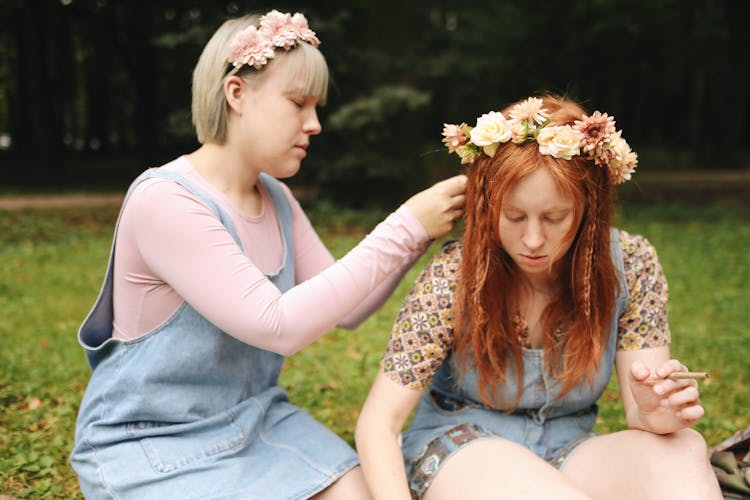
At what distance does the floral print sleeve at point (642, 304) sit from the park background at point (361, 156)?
20.0 inches

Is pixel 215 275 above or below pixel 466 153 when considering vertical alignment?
below

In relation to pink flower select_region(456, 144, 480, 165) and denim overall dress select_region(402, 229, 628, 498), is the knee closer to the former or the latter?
denim overall dress select_region(402, 229, 628, 498)

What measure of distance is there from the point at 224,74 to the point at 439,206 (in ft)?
2.62

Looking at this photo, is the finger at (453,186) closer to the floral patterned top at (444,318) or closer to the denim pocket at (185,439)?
the floral patterned top at (444,318)

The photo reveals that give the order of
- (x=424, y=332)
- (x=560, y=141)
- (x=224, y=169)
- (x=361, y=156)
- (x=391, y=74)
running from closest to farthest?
(x=560, y=141) → (x=424, y=332) → (x=224, y=169) → (x=361, y=156) → (x=391, y=74)

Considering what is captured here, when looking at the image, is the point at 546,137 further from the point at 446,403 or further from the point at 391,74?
the point at 391,74

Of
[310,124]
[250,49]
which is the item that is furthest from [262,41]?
[310,124]

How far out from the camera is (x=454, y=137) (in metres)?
2.40

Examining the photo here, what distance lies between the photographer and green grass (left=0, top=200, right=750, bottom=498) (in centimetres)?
359

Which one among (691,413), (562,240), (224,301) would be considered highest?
(562,240)

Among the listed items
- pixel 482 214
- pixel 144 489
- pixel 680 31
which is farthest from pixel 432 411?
pixel 680 31

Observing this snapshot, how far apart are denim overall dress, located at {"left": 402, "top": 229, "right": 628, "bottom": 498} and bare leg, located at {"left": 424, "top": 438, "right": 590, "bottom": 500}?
59mm

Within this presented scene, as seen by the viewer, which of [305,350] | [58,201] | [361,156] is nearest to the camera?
[305,350]

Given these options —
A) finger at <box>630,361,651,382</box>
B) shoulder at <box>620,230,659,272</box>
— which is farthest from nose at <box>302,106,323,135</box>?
finger at <box>630,361,651,382</box>
